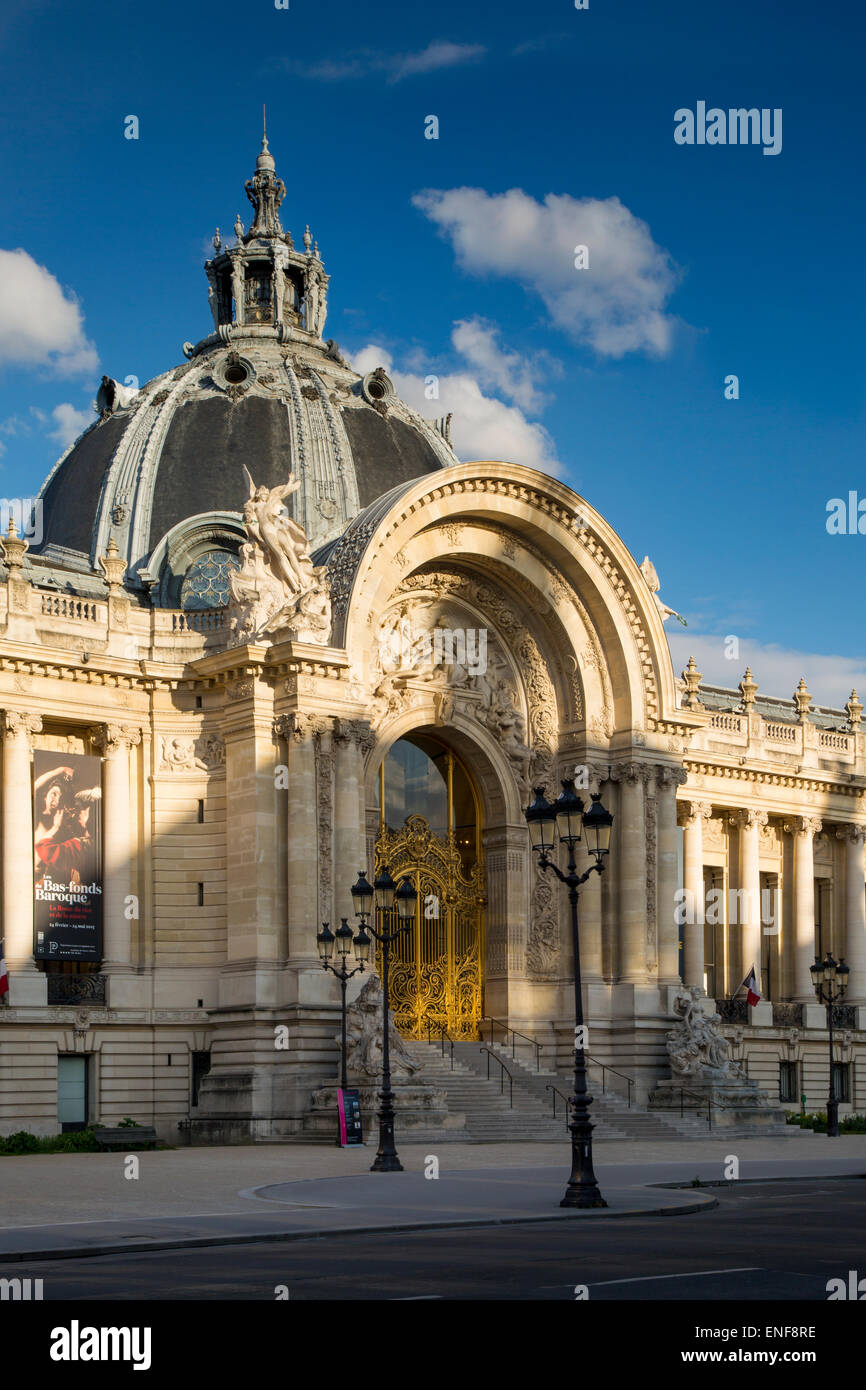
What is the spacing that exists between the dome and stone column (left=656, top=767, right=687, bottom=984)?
10946 mm

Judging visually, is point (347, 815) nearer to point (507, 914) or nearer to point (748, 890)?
point (507, 914)

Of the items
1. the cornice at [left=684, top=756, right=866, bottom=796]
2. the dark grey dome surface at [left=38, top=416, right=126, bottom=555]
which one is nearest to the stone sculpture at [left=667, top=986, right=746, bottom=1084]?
the cornice at [left=684, top=756, right=866, bottom=796]

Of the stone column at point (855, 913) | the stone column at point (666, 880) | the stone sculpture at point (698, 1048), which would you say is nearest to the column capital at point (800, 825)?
the stone column at point (855, 913)

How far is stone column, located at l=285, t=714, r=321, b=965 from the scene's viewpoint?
39000mm

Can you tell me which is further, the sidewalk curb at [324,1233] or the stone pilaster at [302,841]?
the stone pilaster at [302,841]

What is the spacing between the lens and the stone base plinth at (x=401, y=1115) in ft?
118

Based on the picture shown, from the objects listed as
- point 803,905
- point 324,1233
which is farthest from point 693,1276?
point 803,905

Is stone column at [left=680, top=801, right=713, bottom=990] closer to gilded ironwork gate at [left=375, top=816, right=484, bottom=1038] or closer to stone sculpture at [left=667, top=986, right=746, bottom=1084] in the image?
stone sculpture at [left=667, top=986, right=746, bottom=1084]

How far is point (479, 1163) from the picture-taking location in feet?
96.0

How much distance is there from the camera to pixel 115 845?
40656mm

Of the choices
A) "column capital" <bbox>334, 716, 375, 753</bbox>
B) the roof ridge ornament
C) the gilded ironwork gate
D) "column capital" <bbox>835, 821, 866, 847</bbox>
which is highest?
the roof ridge ornament

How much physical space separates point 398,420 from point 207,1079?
2037 centimetres

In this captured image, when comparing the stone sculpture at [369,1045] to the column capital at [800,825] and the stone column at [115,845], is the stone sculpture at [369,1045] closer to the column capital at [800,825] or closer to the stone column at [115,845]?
the stone column at [115,845]
